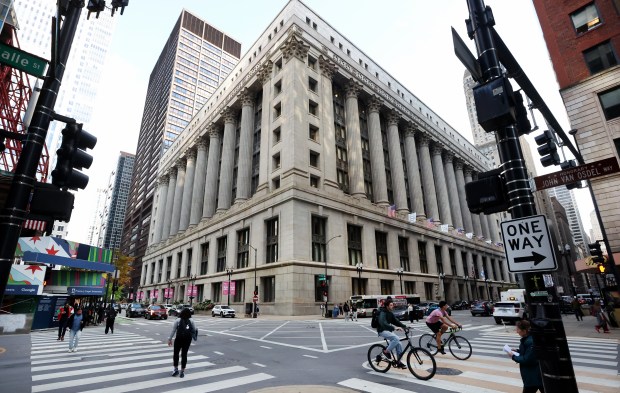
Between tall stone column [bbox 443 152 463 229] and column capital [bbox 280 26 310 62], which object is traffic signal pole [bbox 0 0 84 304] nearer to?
column capital [bbox 280 26 310 62]

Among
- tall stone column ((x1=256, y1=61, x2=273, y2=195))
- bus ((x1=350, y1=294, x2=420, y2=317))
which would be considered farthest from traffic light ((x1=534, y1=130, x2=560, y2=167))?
tall stone column ((x1=256, y1=61, x2=273, y2=195))

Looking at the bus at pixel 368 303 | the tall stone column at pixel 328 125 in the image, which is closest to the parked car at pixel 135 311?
the bus at pixel 368 303

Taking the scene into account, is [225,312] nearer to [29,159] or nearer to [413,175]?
[29,159]

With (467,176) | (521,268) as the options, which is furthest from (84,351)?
(467,176)

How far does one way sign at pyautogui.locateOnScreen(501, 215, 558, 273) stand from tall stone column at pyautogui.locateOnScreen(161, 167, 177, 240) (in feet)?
278

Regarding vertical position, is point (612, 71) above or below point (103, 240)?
below

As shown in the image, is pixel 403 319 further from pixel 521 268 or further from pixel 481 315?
pixel 521 268

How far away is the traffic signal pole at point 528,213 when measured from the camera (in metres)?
4.37

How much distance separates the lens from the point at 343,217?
46.3 meters

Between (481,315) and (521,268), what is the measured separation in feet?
129

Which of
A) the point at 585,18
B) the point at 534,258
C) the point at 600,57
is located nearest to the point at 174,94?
the point at 585,18

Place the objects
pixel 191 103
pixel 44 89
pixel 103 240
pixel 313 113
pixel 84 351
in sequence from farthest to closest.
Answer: pixel 103 240, pixel 191 103, pixel 313 113, pixel 84 351, pixel 44 89

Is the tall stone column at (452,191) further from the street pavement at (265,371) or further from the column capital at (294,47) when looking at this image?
the street pavement at (265,371)

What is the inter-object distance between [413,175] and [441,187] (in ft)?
37.6
